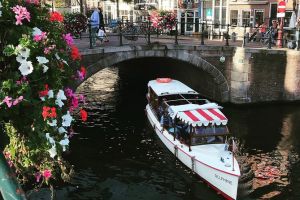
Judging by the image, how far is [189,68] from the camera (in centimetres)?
2483

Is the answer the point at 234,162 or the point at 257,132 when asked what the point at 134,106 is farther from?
the point at 234,162

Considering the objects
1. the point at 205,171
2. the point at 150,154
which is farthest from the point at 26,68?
the point at 150,154

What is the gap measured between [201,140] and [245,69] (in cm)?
807

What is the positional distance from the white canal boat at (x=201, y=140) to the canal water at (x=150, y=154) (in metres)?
0.46

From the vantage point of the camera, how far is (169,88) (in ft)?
60.2

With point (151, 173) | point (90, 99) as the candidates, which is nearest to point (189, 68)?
point (90, 99)

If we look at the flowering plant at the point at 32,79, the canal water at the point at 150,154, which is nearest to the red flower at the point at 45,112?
the flowering plant at the point at 32,79

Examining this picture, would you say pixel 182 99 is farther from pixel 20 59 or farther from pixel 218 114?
pixel 20 59

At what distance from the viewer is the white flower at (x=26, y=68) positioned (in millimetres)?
3342

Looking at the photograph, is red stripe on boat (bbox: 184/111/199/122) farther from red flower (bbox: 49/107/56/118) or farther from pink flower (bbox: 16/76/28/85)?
pink flower (bbox: 16/76/28/85)

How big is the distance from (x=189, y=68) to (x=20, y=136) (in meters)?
21.4

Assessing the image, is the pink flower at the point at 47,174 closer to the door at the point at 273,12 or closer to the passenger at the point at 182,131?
the passenger at the point at 182,131

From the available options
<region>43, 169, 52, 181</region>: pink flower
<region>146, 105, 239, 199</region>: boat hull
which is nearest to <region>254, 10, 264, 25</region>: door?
<region>146, 105, 239, 199</region>: boat hull

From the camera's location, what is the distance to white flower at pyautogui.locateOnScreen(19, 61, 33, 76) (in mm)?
3342
